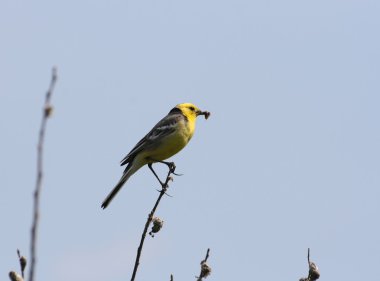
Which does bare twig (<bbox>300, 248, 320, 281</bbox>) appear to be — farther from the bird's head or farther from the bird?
the bird's head

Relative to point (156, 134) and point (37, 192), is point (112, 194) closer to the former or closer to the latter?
point (156, 134)

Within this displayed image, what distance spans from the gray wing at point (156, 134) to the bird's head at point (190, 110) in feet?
1.21

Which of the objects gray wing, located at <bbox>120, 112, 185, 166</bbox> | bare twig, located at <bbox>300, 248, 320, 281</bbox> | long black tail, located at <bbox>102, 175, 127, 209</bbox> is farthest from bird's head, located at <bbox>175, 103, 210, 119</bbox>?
bare twig, located at <bbox>300, 248, 320, 281</bbox>

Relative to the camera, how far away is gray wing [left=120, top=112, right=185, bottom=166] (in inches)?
403

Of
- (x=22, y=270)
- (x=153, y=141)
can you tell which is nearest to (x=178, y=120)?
(x=153, y=141)

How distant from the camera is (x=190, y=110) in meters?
11.4

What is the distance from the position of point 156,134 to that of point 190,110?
120 cm

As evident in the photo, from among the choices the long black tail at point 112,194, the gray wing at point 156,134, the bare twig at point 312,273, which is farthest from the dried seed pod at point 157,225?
the gray wing at point 156,134

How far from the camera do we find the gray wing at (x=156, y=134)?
10.2 metres

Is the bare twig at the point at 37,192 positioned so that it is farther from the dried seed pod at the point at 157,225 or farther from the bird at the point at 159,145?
the bird at the point at 159,145

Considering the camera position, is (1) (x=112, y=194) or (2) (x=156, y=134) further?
(2) (x=156, y=134)

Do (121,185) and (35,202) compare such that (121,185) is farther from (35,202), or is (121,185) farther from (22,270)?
(35,202)

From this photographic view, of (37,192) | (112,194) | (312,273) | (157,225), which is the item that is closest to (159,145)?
(112,194)

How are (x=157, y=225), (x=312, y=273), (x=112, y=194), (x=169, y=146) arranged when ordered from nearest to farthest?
(x=312, y=273), (x=157, y=225), (x=112, y=194), (x=169, y=146)
